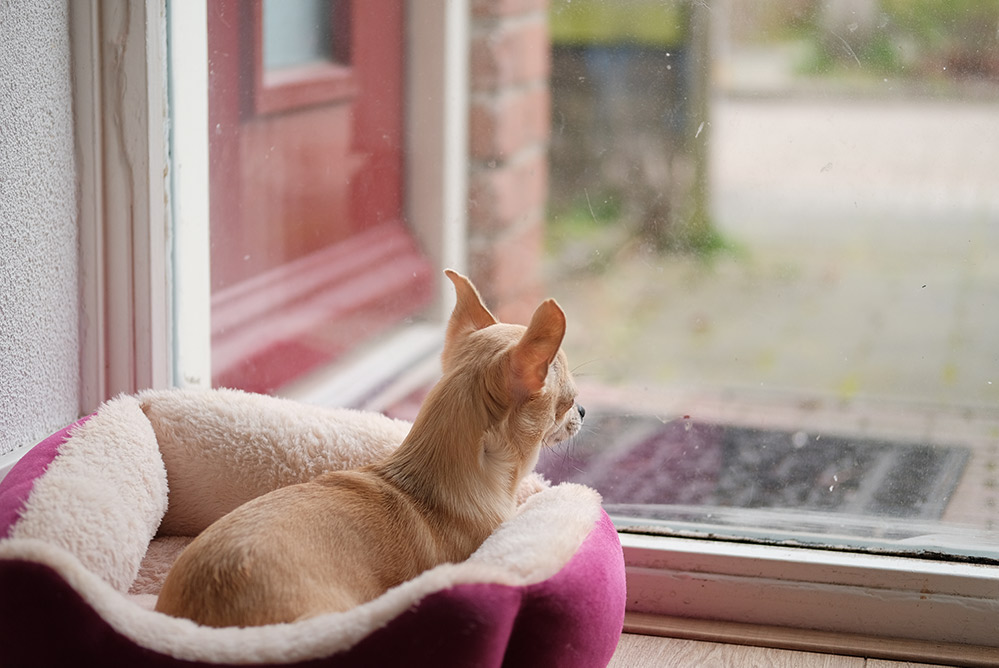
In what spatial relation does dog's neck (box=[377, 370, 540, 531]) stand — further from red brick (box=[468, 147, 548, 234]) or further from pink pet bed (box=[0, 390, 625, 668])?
red brick (box=[468, 147, 548, 234])

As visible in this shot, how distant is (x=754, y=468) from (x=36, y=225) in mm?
1314

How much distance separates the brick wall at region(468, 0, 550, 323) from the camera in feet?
6.22

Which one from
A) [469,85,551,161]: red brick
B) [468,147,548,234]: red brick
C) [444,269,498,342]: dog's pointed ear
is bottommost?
[444,269,498,342]: dog's pointed ear

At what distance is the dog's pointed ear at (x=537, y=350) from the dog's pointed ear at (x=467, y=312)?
17 centimetres

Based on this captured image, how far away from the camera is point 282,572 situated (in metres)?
1.12

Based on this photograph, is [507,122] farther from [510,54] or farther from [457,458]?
[457,458]

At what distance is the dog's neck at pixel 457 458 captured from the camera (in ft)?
4.33

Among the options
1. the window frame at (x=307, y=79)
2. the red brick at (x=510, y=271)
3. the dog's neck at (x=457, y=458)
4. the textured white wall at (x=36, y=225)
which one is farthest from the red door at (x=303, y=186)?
the dog's neck at (x=457, y=458)

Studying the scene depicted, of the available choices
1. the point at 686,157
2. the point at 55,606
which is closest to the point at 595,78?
the point at 686,157

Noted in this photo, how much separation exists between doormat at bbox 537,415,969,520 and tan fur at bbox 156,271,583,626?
0.43 meters

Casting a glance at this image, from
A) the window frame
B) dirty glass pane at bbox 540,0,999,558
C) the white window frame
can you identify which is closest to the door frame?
the white window frame

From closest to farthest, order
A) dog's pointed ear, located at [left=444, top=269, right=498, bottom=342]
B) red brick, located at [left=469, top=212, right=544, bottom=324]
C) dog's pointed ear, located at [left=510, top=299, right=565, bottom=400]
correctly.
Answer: dog's pointed ear, located at [left=510, top=299, right=565, bottom=400] → dog's pointed ear, located at [left=444, top=269, right=498, bottom=342] → red brick, located at [left=469, top=212, right=544, bottom=324]

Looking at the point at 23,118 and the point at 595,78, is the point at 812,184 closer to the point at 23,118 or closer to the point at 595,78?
the point at 595,78

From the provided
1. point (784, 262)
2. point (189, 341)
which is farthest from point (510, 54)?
point (189, 341)
